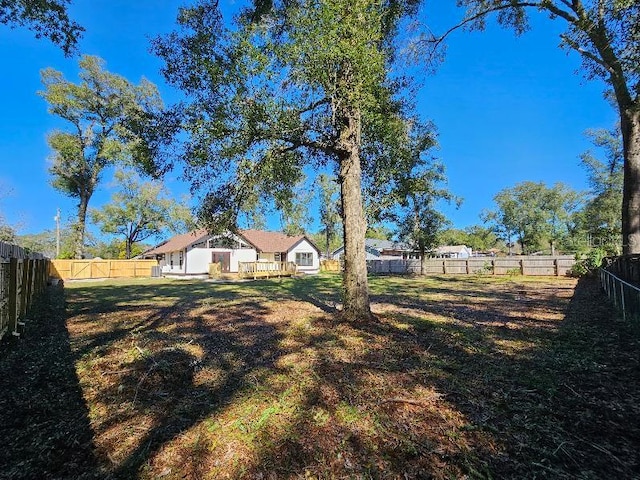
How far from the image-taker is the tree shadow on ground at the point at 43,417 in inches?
88.4

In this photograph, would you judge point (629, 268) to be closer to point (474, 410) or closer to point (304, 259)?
point (474, 410)

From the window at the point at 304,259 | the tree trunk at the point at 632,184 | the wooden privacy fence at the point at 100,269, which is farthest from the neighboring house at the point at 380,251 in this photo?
the tree trunk at the point at 632,184

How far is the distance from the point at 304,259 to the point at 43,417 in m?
31.9

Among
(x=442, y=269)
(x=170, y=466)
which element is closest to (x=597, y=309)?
(x=170, y=466)

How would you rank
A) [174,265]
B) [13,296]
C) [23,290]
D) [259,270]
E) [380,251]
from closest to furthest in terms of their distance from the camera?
[13,296] → [23,290] → [259,270] → [174,265] → [380,251]

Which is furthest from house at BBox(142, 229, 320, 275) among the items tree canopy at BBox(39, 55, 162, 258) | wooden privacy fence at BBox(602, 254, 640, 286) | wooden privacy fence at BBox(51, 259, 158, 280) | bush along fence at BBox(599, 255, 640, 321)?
bush along fence at BBox(599, 255, 640, 321)

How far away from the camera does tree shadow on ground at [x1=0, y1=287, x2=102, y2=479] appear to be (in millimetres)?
2246

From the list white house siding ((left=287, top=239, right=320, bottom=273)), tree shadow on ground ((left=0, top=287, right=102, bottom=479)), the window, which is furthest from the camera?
the window

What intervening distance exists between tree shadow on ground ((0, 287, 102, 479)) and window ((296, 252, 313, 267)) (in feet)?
96.1

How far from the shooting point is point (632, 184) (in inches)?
376

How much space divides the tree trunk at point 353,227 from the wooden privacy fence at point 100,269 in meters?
24.0

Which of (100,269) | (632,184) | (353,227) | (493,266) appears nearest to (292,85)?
(353,227)

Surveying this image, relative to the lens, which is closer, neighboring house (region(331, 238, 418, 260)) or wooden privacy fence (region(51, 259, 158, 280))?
wooden privacy fence (region(51, 259, 158, 280))

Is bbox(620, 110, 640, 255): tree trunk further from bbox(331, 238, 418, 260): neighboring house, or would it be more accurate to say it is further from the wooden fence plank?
bbox(331, 238, 418, 260): neighboring house
